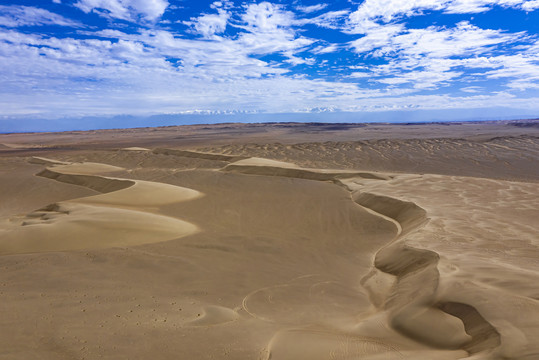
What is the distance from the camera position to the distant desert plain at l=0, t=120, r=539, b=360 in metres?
3.79

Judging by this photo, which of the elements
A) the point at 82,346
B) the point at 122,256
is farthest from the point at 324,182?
the point at 82,346

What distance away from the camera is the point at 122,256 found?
690 cm

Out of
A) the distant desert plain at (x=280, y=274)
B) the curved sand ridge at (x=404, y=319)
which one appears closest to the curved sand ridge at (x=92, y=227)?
the distant desert plain at (x=280, y=274)

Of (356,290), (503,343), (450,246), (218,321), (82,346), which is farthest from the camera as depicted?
(450,246)

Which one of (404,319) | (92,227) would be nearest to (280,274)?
(404,319)

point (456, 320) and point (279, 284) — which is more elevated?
point (456, 320)

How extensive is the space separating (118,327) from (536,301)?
459 centimetres

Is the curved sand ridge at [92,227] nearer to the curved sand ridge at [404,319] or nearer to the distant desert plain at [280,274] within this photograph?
the distant desert plain at [280,274]

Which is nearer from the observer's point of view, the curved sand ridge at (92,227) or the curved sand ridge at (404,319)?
the curved sand ridge at (404,319)

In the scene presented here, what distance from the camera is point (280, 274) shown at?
659 centimetres

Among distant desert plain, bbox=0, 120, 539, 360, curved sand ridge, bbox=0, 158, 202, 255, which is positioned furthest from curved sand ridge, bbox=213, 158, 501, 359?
curved sand ridge, bbox=0, 158, 202, 255

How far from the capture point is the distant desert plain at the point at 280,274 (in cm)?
379

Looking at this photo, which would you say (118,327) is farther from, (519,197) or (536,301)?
(519,197)

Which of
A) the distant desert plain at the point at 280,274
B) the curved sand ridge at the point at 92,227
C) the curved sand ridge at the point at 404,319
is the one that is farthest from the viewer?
the curved sand ridge at the point at 92,227
